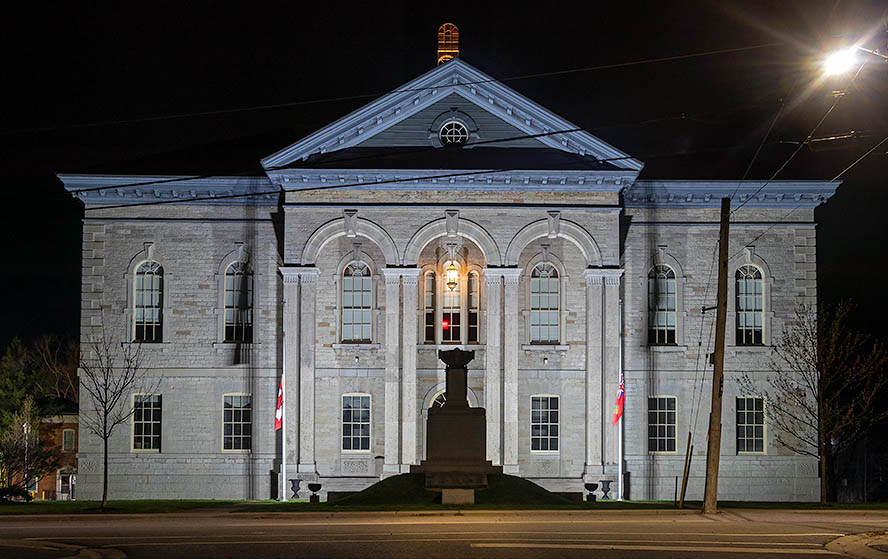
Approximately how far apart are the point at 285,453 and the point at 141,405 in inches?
229

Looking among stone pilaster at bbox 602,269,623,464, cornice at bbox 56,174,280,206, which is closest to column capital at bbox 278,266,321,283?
cornice at bbox 56,174,280,206

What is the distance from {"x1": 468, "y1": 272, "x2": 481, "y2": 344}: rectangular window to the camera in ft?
127

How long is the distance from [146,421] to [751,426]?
2024 centimetres

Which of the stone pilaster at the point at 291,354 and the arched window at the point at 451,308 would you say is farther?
the arched window at the point at 451,308

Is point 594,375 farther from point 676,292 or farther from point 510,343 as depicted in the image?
point 676,292

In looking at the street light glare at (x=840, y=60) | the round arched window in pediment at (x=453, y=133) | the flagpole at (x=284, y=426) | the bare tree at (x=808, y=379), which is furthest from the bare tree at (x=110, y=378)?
the street light glare at (x=840, y=60)

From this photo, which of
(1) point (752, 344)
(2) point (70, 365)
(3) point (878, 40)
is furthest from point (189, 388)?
(2) point (70, 365)

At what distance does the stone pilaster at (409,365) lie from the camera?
36.9 m

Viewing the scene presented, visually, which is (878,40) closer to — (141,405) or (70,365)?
(141,405)

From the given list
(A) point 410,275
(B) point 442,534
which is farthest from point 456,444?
(B) point 442,534

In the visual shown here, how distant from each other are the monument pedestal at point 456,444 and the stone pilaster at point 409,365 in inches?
250

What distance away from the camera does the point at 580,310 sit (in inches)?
1523

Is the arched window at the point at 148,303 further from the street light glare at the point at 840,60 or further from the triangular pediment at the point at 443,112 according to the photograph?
the street light glare at the point at 840,60

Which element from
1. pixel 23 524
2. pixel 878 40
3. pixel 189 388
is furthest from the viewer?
pixel 189 388
